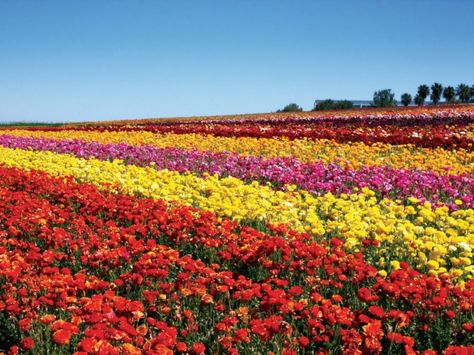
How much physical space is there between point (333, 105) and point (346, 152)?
37.8 m

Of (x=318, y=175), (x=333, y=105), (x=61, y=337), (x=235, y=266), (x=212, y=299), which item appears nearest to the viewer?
(x=61, y=337)

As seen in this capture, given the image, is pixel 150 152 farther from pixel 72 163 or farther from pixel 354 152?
pixel 354 152

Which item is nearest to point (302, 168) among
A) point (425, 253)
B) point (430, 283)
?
point (425, 253)

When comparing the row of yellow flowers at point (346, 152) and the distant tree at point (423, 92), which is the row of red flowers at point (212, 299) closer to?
the row of yellow flowers at point (346, 152)

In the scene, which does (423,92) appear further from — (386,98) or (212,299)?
(212,299)

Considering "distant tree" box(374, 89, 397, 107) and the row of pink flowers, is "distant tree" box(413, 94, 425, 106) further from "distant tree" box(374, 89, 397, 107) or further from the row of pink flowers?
the row of pink flowers

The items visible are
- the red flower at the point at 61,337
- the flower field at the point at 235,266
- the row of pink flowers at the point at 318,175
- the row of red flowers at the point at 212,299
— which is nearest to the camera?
the red flower at the point at 61,337

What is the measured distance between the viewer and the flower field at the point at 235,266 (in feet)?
12.2

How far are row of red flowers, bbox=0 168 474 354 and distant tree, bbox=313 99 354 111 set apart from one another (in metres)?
46.6

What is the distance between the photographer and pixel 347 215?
620 cm

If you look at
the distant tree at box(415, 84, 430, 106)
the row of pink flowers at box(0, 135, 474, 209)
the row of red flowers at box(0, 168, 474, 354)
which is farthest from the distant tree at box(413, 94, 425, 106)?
the row of red flowers at box(0, 168, 474, 354)

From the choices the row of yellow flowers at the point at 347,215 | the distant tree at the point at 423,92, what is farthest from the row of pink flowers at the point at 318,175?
the distant tree at the point at 423,92

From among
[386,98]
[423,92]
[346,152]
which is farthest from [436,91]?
[346,152]

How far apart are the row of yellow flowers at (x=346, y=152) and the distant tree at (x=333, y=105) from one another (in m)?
33.4
